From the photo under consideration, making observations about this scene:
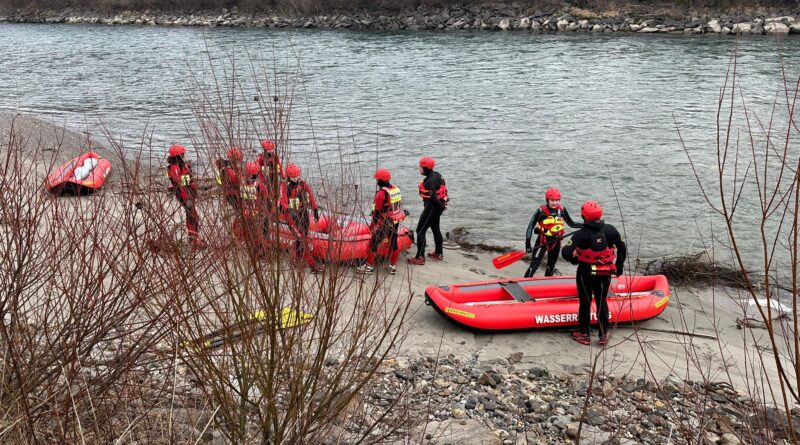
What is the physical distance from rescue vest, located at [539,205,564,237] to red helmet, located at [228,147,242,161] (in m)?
5.82

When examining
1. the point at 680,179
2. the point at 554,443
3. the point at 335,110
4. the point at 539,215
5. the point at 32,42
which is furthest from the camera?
the point at 32,42

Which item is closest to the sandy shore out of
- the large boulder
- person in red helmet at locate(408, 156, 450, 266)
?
person in red helmet at locate(408, 156, 450, 266)

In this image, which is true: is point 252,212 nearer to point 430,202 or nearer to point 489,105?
point 430,202

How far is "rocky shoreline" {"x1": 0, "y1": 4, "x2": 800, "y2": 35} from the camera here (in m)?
33.6

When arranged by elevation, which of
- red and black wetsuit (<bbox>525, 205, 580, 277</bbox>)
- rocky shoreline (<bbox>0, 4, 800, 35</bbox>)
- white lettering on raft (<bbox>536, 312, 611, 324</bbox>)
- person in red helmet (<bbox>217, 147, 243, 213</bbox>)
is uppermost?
rocky shoreline (<bbox>0, 4, 800, 35</bbox>)

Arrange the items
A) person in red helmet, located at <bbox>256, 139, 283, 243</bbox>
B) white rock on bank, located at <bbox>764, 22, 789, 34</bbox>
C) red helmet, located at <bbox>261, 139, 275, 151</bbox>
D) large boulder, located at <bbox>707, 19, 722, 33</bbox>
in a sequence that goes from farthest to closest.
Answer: large boulder, located at <bbox>707, 19, 722, 33</bbox> < white rock on bank, located at <bbox>764, 22, 789, 34</bbox> < red helmet, located at <bbox>261, 139, 275, 151</bbox> < person in red helmet, located at <bbox>256, 139, 283, 243</bbox>

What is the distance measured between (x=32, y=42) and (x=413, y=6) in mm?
20537

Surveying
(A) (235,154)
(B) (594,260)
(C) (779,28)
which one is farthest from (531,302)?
(C) (779,28)

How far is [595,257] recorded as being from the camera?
7.61 meters

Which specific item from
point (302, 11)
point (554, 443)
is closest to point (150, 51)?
point (302, 11)

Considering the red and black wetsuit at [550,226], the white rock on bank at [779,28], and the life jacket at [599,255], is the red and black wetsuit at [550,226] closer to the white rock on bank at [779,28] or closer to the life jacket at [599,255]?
the life jacket at [599,255]

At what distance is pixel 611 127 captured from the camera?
19344 mm

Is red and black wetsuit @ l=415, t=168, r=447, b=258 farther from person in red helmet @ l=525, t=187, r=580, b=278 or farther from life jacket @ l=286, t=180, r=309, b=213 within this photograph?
life jacket @ l=286, t=180, r=309, b=213

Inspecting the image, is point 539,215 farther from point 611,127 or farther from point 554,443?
point 611,127
